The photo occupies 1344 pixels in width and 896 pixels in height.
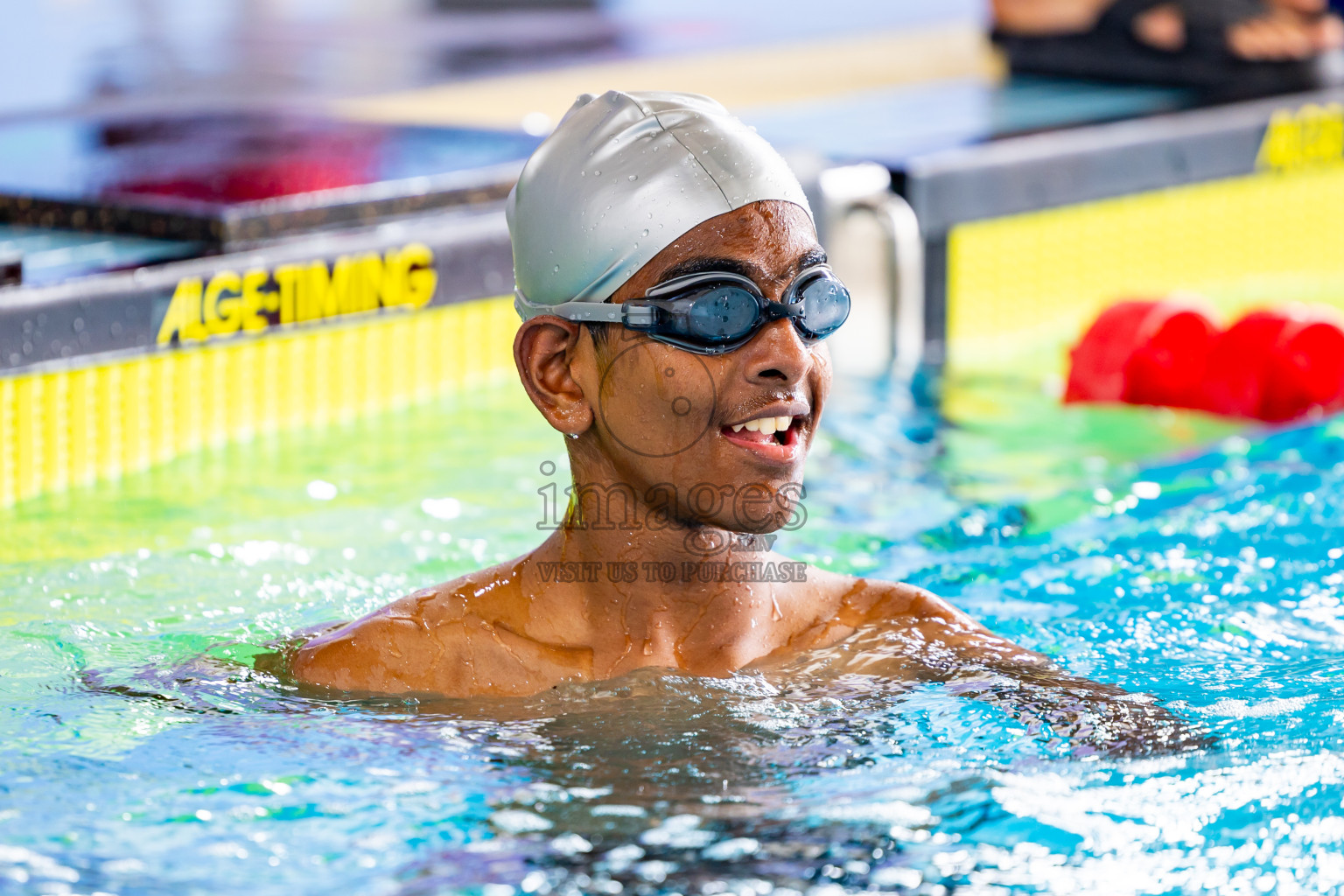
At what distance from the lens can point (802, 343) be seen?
2342 mm

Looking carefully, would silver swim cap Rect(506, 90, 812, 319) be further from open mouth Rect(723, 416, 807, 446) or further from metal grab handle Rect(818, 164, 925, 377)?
metal grab handle Rect(818, 164, 925, 377)

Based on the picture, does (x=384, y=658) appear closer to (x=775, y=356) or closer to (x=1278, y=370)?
(x=775, y=356)

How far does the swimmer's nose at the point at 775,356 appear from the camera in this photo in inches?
90.8

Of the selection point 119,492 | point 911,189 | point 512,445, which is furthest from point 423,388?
point 911,189

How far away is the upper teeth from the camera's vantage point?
2.31 meters

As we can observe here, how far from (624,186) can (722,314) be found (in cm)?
23

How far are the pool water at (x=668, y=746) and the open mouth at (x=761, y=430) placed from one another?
39 centimetres

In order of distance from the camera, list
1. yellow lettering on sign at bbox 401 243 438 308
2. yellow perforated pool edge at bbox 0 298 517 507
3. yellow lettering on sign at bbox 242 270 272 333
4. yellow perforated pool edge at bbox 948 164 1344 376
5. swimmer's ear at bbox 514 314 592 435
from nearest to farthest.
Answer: swimmer's ear at bbox 514 314 592 435 → yellow perforated pool edge at bbox 0 298 517 507 → yellow lettering on sign at bbox 242 270 272 333 → yellow lettering on sign at bbox 401 243 438 308 → yellow perforated pool edge at bbox 948 164 1344 376

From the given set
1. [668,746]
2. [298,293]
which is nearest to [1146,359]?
[298,293]

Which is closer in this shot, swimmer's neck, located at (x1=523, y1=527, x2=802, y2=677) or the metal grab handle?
swimmer's neck, located at (x1=523, y1=527, x2=802, y2=677)

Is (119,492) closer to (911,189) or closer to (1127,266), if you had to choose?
(911,189)

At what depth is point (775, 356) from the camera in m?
2.30

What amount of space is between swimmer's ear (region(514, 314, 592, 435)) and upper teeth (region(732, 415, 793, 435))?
0.22m

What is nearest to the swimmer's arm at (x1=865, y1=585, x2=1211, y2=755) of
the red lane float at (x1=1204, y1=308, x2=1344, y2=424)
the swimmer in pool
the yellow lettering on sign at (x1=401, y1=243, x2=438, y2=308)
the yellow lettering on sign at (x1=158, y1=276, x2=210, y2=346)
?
the swimmer in pool
